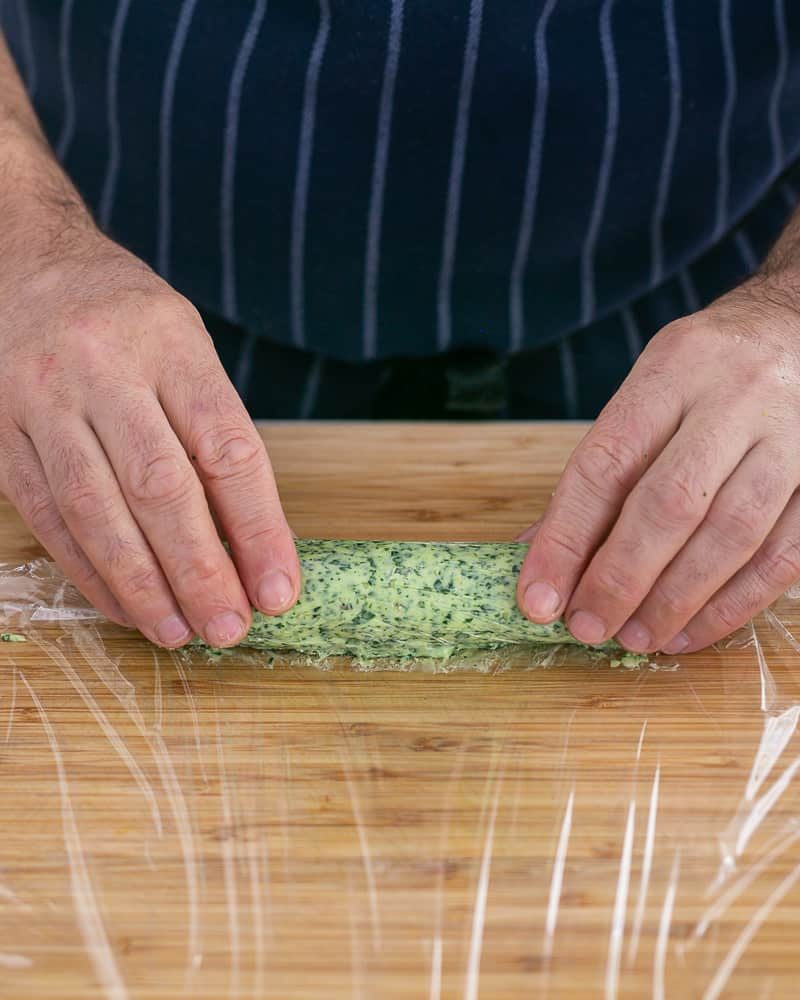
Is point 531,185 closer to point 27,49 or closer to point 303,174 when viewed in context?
point 303,174

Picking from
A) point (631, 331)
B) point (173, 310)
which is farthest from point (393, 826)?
point (631, 331)

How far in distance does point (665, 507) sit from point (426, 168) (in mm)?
855

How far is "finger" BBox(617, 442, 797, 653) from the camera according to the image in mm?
1285

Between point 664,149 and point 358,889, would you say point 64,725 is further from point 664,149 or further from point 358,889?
point 664,149

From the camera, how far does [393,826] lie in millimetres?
1194

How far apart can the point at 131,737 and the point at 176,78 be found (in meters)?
1.14

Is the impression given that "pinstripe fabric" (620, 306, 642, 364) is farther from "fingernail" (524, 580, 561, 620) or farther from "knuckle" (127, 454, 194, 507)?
"knuckle" (127, 454, 194, 507)

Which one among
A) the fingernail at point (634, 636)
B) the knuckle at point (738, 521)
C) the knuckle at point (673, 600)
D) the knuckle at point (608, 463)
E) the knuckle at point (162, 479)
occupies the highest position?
the knuckle at point (608, 463)

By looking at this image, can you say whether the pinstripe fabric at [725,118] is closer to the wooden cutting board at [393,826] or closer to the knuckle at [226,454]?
the wooden cutting board at [393,826]

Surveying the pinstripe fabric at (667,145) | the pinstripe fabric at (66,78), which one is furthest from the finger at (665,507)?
the pinstripe fabric at (66,78)

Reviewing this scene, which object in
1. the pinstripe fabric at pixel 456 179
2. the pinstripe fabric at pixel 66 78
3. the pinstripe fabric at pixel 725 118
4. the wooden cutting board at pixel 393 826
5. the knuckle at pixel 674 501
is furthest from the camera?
the pinstripe fabric at pixel 66 78

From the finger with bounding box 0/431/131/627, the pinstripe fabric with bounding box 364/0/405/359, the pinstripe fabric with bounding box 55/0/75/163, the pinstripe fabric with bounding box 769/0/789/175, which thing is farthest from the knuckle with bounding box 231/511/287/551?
the pinstripe fabric with bounding box 769/0/789/175

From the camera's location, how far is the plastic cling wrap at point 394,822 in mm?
1050

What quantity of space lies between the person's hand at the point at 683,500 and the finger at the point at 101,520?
47cm
